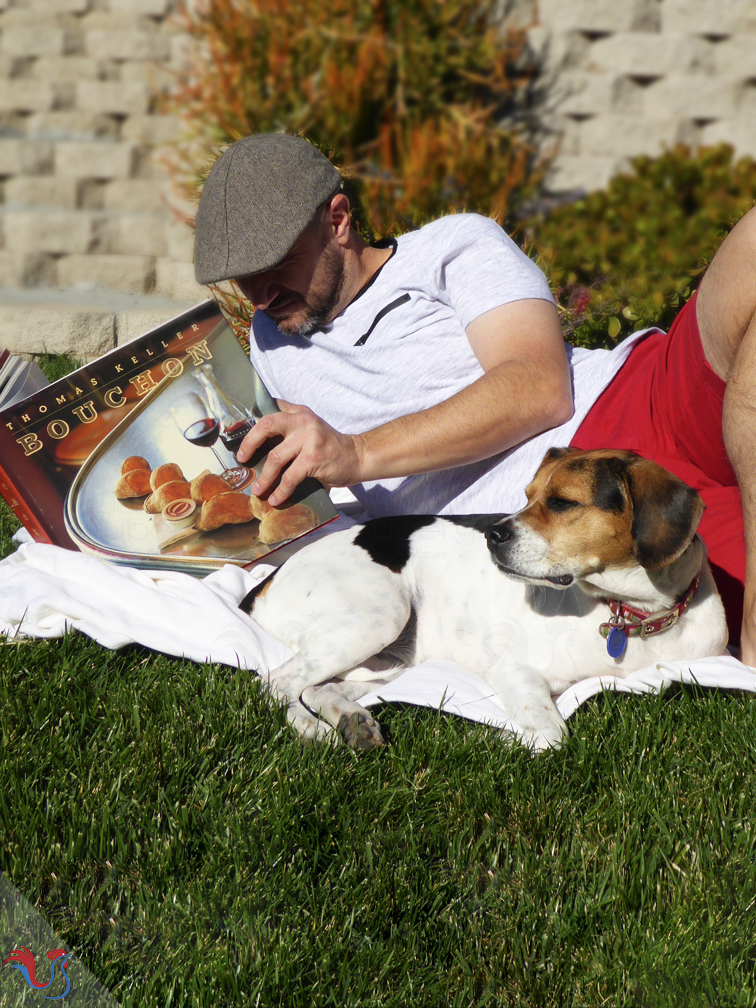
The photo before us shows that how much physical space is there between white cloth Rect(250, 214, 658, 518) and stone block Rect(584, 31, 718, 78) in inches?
164

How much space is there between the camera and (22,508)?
111 inches

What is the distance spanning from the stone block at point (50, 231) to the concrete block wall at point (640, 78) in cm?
358

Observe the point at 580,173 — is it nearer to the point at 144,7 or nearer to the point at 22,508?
the point at 144,7

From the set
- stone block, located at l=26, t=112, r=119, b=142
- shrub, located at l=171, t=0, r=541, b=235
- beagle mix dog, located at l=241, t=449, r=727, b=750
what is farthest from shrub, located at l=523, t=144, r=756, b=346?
stone block, located at l=26, t=112, r=119, b=142

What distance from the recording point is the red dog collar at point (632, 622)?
2.35m

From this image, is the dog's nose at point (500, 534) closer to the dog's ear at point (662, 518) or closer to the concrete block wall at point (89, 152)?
the dog's ear at point (662, 518)

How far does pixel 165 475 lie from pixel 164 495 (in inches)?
2.7

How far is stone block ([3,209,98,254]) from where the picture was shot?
620 cm

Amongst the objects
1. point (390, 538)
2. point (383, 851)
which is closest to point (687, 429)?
point (390, 538)

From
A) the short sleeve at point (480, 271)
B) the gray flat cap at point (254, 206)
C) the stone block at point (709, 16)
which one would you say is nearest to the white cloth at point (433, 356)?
the short sleeve at point (480, 271)

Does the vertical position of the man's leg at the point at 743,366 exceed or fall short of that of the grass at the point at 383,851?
it exceeds it

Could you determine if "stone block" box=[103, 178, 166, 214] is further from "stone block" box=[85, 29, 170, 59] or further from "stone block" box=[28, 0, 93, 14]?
"stone block" box=[28, 0, 93, 14]

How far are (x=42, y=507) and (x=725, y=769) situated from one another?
223cm

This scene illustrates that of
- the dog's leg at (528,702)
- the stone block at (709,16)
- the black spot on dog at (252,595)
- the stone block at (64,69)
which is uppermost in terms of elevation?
the stone block at (709,16)
